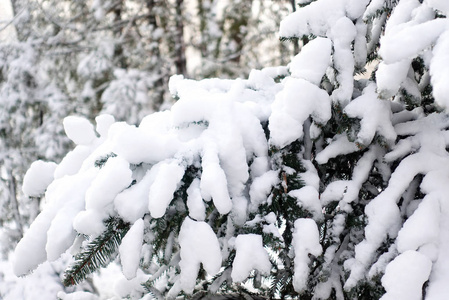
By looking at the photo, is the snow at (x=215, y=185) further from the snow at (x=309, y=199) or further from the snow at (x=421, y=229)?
the snow at (x=421, y=229)

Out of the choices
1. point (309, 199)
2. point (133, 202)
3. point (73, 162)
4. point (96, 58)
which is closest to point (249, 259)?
point (309, 199)

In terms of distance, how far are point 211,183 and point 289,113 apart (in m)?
0.36

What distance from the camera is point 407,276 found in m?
1.10

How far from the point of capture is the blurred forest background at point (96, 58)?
5.29m

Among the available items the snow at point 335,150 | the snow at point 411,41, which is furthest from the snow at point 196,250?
the snow at point 411,41

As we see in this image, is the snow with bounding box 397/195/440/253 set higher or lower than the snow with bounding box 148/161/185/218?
lower

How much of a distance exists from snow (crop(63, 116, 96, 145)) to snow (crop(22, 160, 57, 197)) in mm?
167

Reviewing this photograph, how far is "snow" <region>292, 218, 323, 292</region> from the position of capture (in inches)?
51.1

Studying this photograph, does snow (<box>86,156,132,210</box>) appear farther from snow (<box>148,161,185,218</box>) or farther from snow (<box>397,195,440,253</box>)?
snow (<box>397,195,440,253</box>)

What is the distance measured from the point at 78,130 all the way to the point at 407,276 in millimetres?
1341

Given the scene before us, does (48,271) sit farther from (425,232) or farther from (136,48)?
(136,48)

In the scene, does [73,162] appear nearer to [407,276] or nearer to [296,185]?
[296,185]

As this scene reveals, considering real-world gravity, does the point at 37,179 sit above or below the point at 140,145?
below

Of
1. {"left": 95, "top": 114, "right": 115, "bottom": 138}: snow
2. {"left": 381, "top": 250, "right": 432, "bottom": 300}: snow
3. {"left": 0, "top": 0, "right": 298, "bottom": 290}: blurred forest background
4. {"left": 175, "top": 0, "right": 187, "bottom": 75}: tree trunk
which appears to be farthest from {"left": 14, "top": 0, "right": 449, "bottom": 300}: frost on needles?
{"left": 175, "top": 0, "right": 187, "bottom": 75}: tree trunk
